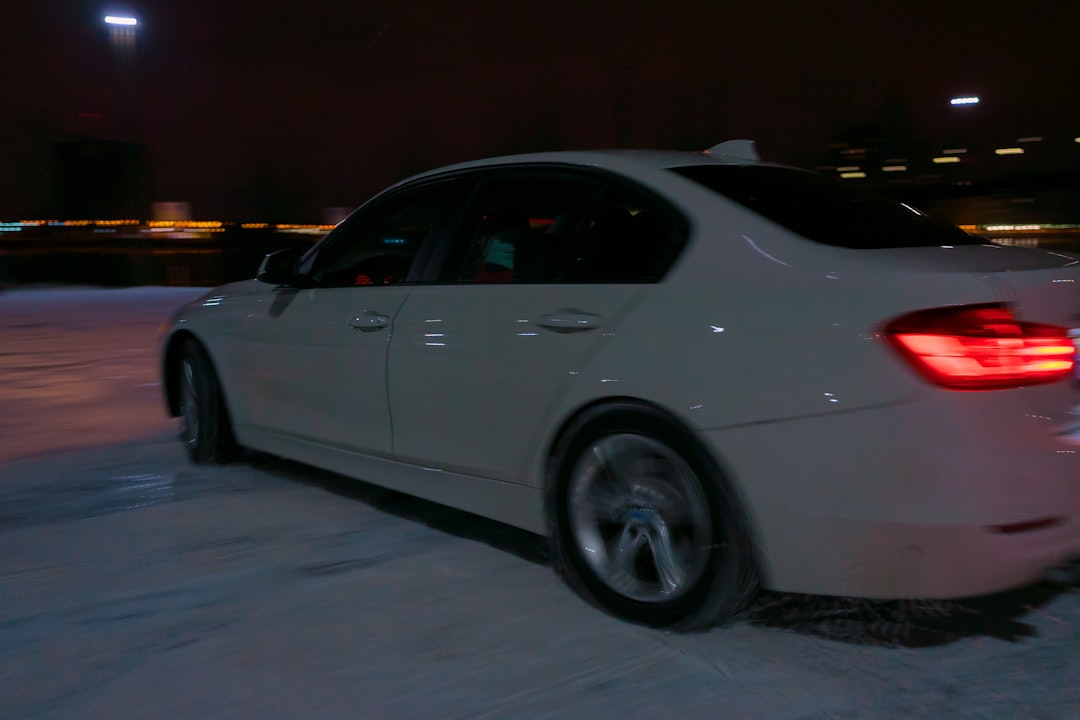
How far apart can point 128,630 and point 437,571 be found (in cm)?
115

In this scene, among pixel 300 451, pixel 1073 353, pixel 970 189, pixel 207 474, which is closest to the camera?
pixel 1073 353

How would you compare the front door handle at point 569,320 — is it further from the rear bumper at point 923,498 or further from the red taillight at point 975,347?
the red taillight at point 975,347

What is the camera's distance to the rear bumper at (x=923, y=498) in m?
2.79

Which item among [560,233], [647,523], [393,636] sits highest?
[560,233]

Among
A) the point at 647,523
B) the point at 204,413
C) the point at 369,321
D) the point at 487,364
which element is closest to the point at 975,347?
the point at 647,523

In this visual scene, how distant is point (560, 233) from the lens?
3998mm

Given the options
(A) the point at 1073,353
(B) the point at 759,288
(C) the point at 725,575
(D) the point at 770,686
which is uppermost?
(B) the point at 759,288

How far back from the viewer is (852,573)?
2.99 m

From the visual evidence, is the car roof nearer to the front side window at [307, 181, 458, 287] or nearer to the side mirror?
the front side window at [307, 181, 458, 287]

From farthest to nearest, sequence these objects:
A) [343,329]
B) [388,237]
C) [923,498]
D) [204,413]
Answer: [204,413] < [388,237] < [343,329] < [923,498]

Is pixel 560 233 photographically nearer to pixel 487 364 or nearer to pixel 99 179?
pixel 487 364

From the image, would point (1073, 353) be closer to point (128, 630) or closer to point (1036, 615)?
point (1036, 615)

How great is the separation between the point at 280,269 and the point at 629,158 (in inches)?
81.8

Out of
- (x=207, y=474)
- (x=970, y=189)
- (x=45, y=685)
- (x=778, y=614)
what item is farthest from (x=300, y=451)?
(x=970, y=189)
